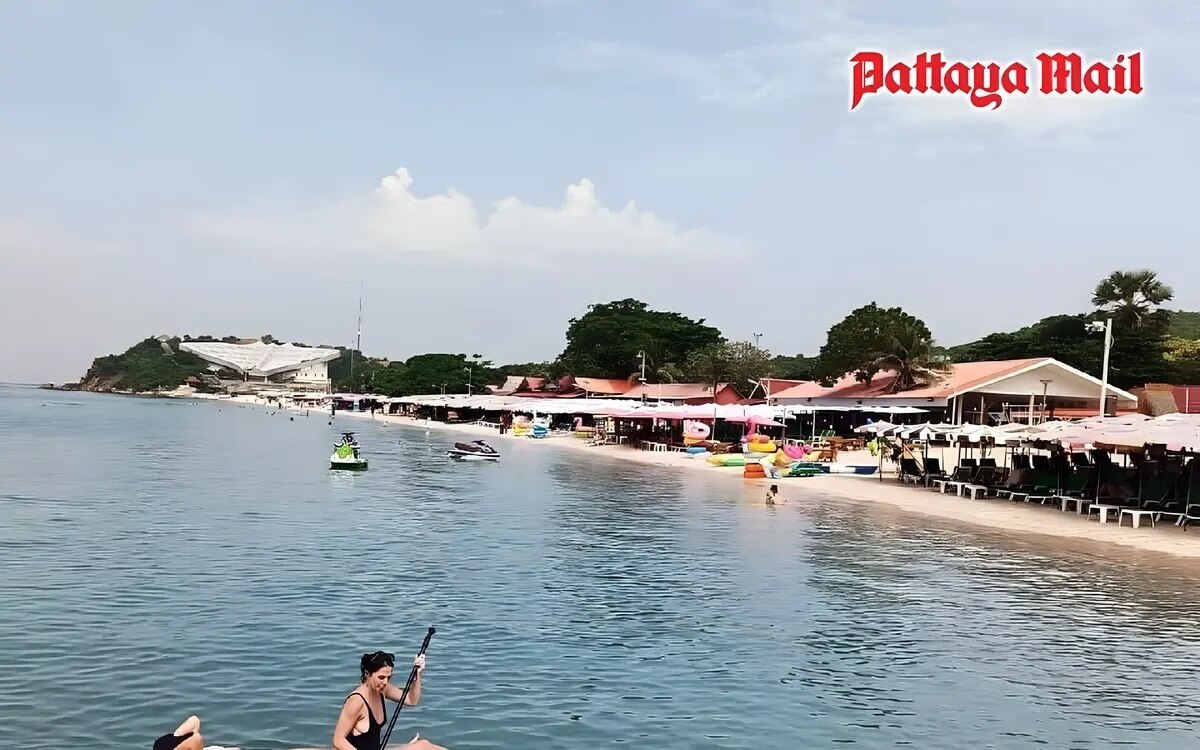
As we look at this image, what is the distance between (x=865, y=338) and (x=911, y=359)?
11.5 feet

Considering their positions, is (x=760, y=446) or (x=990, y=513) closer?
(x=990, y=513)

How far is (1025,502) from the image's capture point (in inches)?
1142

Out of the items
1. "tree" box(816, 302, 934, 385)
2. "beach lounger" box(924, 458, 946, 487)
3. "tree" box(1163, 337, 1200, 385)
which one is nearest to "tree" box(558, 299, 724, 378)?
"tree" box(816, 302, 934, 385)

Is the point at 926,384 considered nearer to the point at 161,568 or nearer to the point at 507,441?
the point at 507,441

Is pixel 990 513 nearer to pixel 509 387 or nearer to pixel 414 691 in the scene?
pixel 414 691

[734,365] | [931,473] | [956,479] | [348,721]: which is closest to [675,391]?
[734,365]

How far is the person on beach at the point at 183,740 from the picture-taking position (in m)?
6.68

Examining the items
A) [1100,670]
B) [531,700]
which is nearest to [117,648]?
[531,700]

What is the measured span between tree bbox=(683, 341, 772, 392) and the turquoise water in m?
48.3

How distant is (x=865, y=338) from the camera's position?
58.1 m

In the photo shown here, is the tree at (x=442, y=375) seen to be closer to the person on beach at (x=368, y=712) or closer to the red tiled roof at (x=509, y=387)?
the red tiled roof at (x=509, y=387)

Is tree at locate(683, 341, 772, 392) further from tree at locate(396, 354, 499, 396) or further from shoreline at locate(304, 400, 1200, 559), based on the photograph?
tree at locate(396, 354, 499, 396)

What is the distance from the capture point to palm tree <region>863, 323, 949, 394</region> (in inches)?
2175

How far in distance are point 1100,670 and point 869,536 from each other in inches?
451
